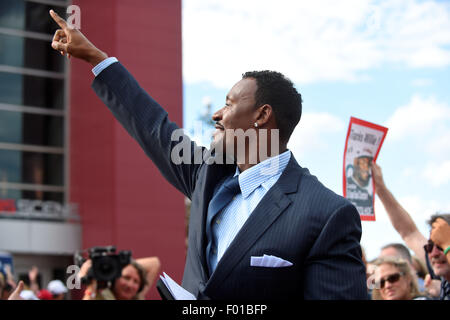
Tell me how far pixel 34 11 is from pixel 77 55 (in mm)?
17206

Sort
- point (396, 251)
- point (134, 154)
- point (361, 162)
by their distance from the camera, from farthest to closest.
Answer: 1. point (134, 154)
2. point (396, 251)
3. point (361, 162)

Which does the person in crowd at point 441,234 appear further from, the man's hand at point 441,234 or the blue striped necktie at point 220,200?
the blue striped necktie at point 220,200

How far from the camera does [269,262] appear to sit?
1.70 meters

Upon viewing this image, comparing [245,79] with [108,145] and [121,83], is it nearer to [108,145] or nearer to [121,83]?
[121,83]

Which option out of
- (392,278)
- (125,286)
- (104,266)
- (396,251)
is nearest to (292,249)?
(392,278)

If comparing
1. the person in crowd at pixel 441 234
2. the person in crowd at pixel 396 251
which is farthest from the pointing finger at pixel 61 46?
the person in crowd at pixel 396 251

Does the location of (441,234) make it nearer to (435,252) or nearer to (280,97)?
(435,252)

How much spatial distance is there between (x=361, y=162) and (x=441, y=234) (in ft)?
1.75

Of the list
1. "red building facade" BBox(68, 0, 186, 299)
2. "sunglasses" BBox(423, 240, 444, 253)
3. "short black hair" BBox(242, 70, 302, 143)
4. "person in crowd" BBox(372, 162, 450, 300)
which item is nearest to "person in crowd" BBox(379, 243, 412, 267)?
"person in crowd" BBox(372, 162, 450, 300)

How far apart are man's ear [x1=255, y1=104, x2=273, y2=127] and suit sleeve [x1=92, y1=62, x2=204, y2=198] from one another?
199mm

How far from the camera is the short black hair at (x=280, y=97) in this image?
2062 millimetres

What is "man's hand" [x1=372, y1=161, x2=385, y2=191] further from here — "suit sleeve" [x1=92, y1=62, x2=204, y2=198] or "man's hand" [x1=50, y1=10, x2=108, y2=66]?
"man's hand" [x1=50, y1=10, x2=108, y2=66]

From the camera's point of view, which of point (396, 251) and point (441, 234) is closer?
point (441, 234)
